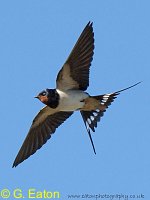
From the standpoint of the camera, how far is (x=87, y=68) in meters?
7.58

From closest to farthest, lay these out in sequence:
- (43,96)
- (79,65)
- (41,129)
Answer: (79,65) → (43,96) → (41,129)

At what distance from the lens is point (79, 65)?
7.57 m

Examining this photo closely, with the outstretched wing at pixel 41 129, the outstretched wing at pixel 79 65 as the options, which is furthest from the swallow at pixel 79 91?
the outstretched wing at pixel 41 129

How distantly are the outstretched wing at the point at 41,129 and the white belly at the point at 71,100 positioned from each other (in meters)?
0.65

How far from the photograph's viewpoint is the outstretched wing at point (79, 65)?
7.36 metres

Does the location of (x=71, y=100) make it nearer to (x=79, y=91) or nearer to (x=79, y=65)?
(x=79, y=91)

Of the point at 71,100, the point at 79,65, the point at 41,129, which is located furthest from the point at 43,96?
the point at 41,129

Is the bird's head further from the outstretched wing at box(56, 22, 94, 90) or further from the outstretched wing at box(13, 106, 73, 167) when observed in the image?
the outstretched wing at box(13, 106, 73, 167)

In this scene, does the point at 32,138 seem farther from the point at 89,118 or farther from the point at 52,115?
the point at 89,118

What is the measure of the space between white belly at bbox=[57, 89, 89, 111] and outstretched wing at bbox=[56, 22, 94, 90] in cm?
9

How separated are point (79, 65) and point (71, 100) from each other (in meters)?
0.35

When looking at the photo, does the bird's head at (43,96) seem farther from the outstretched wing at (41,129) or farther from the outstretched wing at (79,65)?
the outstretched wing at (41,129)

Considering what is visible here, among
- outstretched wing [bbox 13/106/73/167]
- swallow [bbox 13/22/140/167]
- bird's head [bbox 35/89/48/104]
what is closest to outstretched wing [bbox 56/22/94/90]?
swallow [bbox 13/22/140/167]

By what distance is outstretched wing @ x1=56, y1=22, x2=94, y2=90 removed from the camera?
7.36 m
